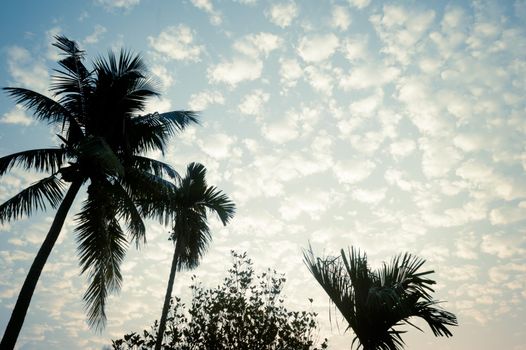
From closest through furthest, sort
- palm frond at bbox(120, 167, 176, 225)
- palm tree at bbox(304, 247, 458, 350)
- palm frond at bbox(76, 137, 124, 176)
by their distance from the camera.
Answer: palm tree at bbox(304, 247, 458, 350) < palm frond at bbox(76, 137, 124, 176) < palm frond at bbox(120, 167, 176, 225)

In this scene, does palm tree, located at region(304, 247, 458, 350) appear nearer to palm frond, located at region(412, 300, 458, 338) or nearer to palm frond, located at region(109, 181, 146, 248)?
palm frond, located at region(412, 300, 458, 338)

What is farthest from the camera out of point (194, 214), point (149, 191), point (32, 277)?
point (194, 214)

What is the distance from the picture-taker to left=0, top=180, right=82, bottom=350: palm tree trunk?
293 inches

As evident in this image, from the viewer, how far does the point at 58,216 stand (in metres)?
9.05

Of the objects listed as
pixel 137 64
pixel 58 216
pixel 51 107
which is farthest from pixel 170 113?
pixel 58 216

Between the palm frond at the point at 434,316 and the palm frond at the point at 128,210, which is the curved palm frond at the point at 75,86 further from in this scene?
the palm frond at the point at 434,316

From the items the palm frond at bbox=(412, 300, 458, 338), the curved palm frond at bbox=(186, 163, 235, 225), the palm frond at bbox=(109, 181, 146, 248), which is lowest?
the palm frond at bbox=(412, 300, 458, 338)

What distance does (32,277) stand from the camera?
807 centimetres

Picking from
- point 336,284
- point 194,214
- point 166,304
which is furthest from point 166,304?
point 336,284

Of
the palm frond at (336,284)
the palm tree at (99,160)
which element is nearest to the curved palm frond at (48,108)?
the palm tree at (99,160)

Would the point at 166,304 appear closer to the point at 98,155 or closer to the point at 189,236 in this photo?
the point at 189,236

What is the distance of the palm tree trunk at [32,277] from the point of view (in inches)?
293

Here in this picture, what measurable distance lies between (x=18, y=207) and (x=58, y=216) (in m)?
1.15

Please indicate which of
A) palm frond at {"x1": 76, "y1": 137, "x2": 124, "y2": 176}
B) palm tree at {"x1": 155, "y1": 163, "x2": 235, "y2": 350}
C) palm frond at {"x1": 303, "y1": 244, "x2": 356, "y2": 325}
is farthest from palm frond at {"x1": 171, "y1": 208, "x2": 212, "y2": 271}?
palm frond at {"x1": 303, "y1": 244, "x2": 356, "y2": 325}
